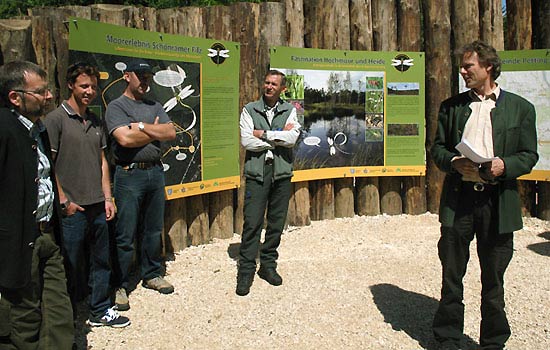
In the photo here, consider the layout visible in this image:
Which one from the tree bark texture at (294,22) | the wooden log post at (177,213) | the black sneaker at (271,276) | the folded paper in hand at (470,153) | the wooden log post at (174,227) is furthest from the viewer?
the tree bark texture at (294,22)

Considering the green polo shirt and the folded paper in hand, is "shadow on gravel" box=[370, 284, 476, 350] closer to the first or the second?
the folded paper in hand

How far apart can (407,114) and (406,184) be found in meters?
1.07

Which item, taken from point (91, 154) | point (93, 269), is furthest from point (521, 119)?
→ point (93, 269)

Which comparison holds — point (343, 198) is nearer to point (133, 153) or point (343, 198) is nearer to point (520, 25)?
point (520, 25)

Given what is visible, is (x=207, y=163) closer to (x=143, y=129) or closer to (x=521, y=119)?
(x=143, y=129)

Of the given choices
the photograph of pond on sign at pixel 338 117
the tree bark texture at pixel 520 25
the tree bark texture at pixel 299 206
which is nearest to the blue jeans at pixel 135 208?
the tree bark texture at pixel 299 206

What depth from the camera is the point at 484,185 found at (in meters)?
3.70

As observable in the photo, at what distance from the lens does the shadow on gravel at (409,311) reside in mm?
4211

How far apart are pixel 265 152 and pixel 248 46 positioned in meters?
2.04

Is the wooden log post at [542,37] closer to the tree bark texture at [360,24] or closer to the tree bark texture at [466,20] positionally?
the tree bark texture at [466,20]

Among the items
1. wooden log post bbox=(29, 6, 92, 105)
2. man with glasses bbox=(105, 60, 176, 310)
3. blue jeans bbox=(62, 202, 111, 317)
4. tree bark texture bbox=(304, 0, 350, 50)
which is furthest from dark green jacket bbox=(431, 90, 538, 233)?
tree bark texture bbox=(304, 0, 350, 50)

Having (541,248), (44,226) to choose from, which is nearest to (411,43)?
(541,248)

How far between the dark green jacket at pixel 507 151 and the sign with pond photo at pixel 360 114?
11.8 ft

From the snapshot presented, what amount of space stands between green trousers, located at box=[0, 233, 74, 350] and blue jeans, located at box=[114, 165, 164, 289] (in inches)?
56.2
